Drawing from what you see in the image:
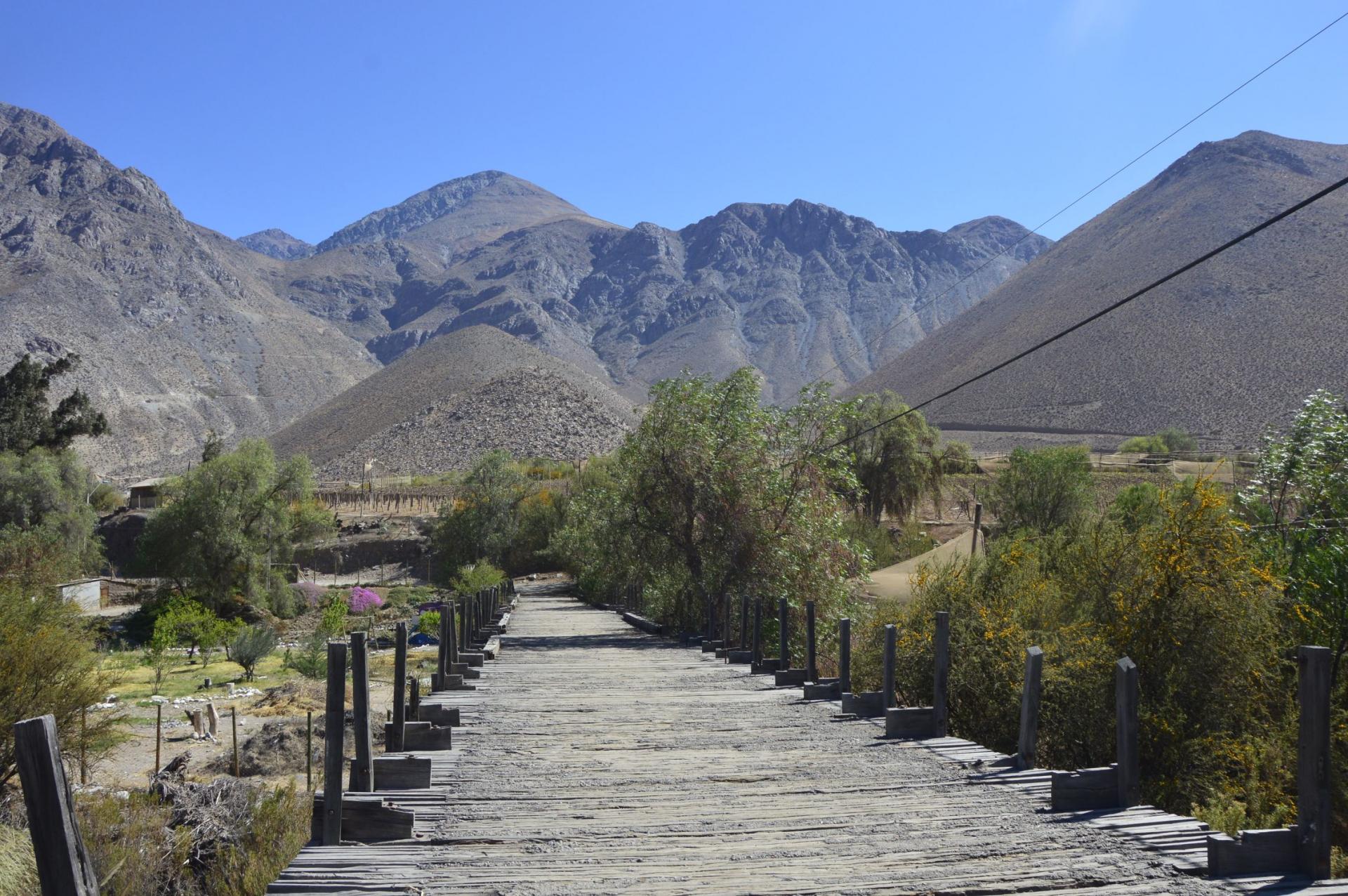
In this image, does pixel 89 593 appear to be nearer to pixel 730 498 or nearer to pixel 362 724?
pixel 730 498

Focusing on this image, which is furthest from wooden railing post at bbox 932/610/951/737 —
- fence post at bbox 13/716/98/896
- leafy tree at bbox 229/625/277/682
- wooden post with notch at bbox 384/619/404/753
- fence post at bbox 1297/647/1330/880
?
leafy tree at bbox 229/625/277/682

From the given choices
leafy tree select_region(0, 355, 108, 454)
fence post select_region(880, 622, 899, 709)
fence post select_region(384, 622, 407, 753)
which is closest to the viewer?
fence post select_region(384, 622, 407, 753)

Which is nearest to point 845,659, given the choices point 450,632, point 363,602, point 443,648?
point 443,648

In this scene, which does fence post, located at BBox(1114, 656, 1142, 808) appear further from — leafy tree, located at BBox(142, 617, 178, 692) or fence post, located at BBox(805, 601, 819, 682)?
leafy tree, located at BBox(142, 617, 178, 692)

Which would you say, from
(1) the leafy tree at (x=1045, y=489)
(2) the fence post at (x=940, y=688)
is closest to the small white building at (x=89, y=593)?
(1) the leafy tree at (x=1045, y=489)

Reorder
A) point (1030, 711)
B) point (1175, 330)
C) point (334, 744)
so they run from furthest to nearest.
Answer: point (1175, 330)
point (1030, 711)
point (334, 744)

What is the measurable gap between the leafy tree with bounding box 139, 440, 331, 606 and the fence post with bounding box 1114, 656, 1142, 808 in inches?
1742

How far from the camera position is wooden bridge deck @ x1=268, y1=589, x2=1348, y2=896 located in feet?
19.1

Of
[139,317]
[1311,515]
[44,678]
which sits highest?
[139,317]

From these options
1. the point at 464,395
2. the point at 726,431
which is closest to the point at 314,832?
the point at 726,431

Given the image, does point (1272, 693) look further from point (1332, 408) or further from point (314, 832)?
point (1332, 408)

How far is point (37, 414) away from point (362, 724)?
194 feet

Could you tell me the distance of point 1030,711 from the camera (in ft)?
27.2

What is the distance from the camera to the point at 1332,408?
20.7m
